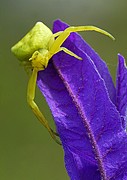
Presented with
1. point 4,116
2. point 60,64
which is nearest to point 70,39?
point 60,64

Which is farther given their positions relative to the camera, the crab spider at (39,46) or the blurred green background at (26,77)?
the blurred green background at (26,77)

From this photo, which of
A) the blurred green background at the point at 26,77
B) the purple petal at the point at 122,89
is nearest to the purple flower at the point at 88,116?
the purple petal at the point at 122,89

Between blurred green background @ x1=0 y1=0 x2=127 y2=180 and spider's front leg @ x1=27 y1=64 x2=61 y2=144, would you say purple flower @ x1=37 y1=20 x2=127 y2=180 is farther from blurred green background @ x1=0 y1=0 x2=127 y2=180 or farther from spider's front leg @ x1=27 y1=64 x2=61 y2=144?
blurred green background @ x1=0 y1=0 x2=127 y2=180

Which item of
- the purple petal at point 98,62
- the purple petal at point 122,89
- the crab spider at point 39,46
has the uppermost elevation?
the crab spider at point 39,46

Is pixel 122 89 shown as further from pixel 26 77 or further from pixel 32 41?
pixel 26 77

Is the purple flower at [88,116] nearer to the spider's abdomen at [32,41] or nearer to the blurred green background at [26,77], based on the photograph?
the spider's abdomen at [32,41]

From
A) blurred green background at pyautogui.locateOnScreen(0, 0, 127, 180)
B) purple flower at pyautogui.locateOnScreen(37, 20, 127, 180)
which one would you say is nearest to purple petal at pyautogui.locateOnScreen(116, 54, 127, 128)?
purple flower at pyautogui.locateOnScreen(37, 20, 127, 180)
